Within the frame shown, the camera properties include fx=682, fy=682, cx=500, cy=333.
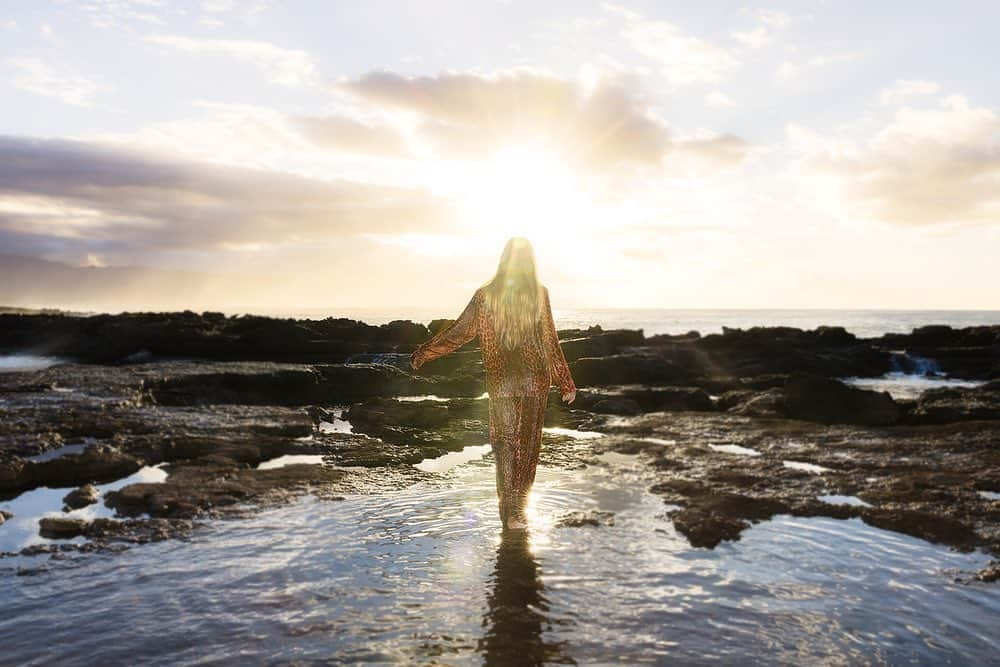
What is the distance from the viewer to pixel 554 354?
283 inches

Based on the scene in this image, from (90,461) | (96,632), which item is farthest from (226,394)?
(96,632)

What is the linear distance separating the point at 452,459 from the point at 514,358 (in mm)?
4237

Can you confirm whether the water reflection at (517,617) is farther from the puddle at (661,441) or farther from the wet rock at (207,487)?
the puddle at (661,441)

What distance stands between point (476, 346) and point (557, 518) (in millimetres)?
23666

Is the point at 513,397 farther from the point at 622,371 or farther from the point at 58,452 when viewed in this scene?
the point at 622,371

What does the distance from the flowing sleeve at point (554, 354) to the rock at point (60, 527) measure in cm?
479

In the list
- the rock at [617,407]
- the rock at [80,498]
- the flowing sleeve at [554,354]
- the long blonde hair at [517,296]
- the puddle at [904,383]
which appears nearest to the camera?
the long blonde hair at [517,296]

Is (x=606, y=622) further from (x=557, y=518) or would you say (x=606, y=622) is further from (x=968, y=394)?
(x=968, y=394)

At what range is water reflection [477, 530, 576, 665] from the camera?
4.06 metres

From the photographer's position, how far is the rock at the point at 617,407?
16.7 meters

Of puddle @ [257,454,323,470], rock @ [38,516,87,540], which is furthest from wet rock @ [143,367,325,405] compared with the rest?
rock @ [38,516,87,540]

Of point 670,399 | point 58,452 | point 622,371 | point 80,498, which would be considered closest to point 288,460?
point 80,498

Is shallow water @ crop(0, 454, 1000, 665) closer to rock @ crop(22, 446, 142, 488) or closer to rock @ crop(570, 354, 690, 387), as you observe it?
rock @ crop(22, 446, 142, 488)

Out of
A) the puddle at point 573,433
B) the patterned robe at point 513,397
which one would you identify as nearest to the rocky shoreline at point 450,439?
the puddle at point 573,433
